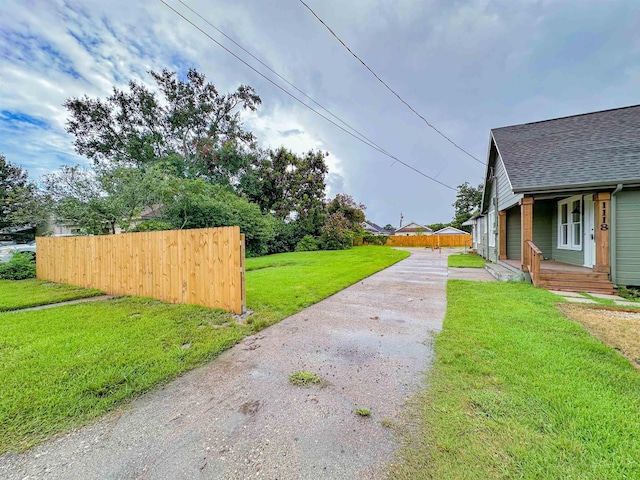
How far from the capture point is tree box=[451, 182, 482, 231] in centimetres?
3778

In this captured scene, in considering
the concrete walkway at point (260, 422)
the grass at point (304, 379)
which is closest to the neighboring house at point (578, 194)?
the concrete walkway at point (260, 422)

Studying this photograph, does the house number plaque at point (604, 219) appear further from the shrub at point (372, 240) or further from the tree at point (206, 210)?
the shrub at point (372, 240)

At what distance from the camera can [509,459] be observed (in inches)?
62.8

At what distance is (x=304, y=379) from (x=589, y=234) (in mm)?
8880

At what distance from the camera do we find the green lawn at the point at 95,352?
211 cm

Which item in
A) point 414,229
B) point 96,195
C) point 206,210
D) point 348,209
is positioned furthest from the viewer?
point 414,229

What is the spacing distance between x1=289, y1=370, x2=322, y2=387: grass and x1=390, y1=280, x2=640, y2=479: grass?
92cm

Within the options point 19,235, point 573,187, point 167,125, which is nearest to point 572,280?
point 573,187

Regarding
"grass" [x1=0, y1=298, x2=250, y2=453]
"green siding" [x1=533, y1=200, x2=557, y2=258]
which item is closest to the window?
"green siding" [x1=533, y1=200, x2=557, y2=258]

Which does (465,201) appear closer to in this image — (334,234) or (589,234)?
(334,234)

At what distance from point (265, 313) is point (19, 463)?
125 inches

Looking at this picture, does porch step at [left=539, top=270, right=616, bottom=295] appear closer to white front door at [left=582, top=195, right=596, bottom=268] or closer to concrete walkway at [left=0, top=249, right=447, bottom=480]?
white front door at [left=582, top=195, right=596, bottom=268]

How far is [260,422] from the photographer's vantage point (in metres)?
2.00

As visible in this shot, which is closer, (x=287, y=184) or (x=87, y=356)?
(x=87, y=356)
